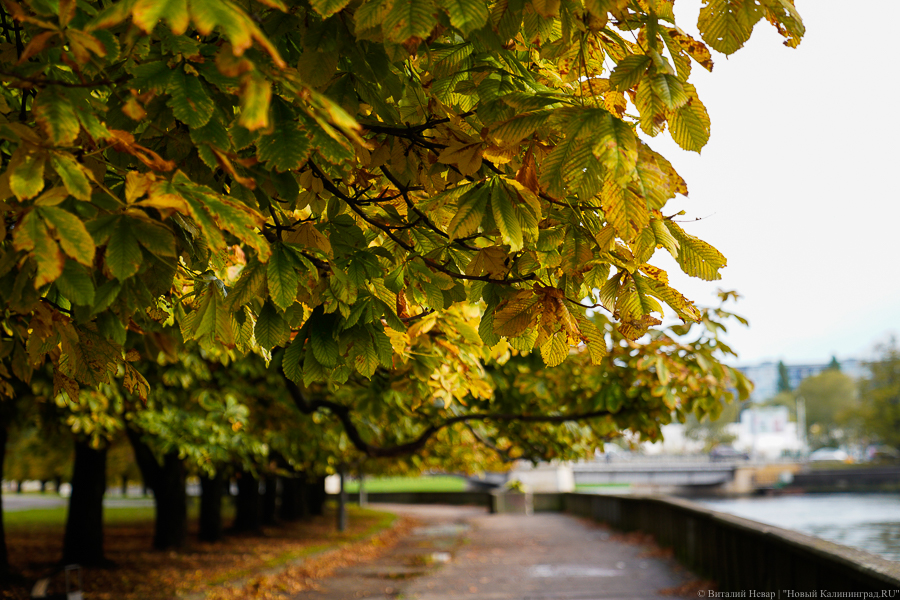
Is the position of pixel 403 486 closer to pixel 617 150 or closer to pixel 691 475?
pixel 691 475

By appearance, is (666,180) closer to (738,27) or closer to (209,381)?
(738,27)

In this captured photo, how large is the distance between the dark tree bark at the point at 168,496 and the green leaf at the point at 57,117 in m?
14.1

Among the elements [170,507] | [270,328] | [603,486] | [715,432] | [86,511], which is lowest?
[603,486]

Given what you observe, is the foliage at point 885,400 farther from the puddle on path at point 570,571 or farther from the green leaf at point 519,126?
the green leaf at point 519,126

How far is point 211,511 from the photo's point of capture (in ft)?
59.9

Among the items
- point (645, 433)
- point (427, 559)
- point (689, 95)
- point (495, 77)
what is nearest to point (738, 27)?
point (689, 95)

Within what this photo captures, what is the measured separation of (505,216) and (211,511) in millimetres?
18101

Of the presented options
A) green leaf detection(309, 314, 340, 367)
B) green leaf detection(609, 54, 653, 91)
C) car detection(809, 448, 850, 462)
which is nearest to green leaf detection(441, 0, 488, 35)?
green leaf detection(609, 54, 653, 91)

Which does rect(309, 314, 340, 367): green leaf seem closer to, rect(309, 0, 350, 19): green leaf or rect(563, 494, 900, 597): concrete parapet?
rect(309, 0, 350, 19): green leaf

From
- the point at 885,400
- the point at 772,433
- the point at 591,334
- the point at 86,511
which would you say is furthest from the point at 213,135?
the point at 772,433

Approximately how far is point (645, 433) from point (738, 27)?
5.93 meters

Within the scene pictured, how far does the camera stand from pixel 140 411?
371 inches

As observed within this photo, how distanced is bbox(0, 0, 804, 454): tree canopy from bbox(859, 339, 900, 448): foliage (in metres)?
77.8

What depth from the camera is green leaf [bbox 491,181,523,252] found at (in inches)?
87.7
